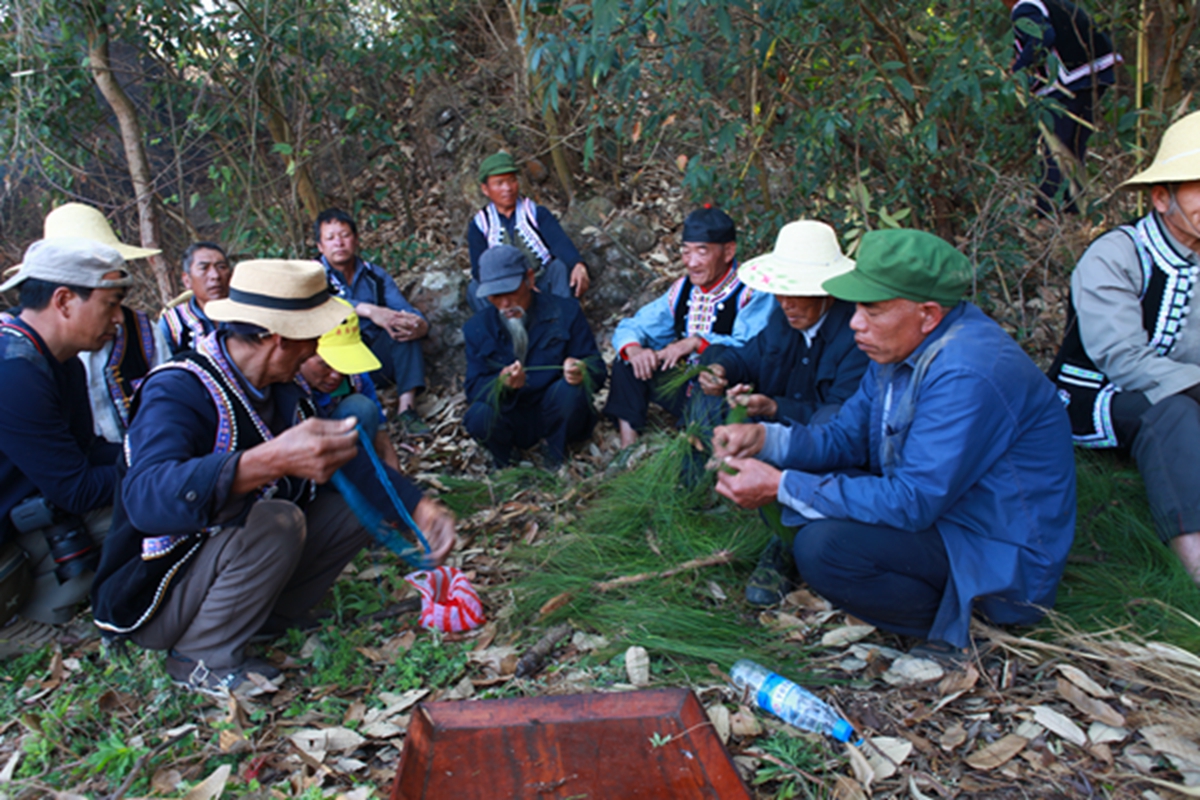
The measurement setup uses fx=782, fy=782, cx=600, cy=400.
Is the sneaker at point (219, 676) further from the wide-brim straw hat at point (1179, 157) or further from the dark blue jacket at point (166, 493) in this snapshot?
the wide-brim straw hat at point (1179, 157)

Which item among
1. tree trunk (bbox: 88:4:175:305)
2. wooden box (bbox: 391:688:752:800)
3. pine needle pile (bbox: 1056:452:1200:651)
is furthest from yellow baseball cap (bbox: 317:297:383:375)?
tree trunk (bbox: 88:4:175:305)

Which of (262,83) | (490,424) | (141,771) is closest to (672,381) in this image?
(490,424)

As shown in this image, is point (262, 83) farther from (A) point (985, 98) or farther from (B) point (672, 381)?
(A) point (985, 98)

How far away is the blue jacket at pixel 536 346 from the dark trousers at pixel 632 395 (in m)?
0.16

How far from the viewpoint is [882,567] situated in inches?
96.9

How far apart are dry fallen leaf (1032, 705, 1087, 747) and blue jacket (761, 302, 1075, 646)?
Answer: 28cm

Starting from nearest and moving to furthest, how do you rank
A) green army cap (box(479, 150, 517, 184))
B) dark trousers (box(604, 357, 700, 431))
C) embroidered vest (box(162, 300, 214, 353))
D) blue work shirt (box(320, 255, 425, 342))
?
embroidered vest (box(162, 300, 214, 353))
dark trousers (box(604, 357, 700, 431))
blue work shirt (box(320, 255, 425, 342))
green army cap (box(479, 150, 517, 184))

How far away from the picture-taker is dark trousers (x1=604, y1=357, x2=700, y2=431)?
4414mm

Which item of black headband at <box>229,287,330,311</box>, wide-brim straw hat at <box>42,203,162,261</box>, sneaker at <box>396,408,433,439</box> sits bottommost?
sneaker at <box>396,408,433,439</box>

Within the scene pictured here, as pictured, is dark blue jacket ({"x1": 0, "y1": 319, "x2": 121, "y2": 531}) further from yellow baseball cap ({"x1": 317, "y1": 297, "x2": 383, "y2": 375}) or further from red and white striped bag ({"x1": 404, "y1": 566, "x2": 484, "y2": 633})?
red and white striped bag ({"x1": 404, "y1": 566, "x2": 484, "y2": 633})

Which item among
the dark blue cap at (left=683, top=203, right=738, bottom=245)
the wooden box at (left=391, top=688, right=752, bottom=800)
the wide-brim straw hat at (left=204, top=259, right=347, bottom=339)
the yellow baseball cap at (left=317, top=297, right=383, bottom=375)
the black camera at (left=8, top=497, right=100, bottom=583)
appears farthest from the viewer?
the dark blue cap at (left=683, top=203, right=738, bottom=245)

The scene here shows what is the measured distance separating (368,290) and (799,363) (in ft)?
10.2

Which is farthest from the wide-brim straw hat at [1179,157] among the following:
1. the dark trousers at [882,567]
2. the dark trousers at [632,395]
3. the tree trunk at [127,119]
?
the tree trunk at [127,119]

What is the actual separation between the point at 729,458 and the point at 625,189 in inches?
187
